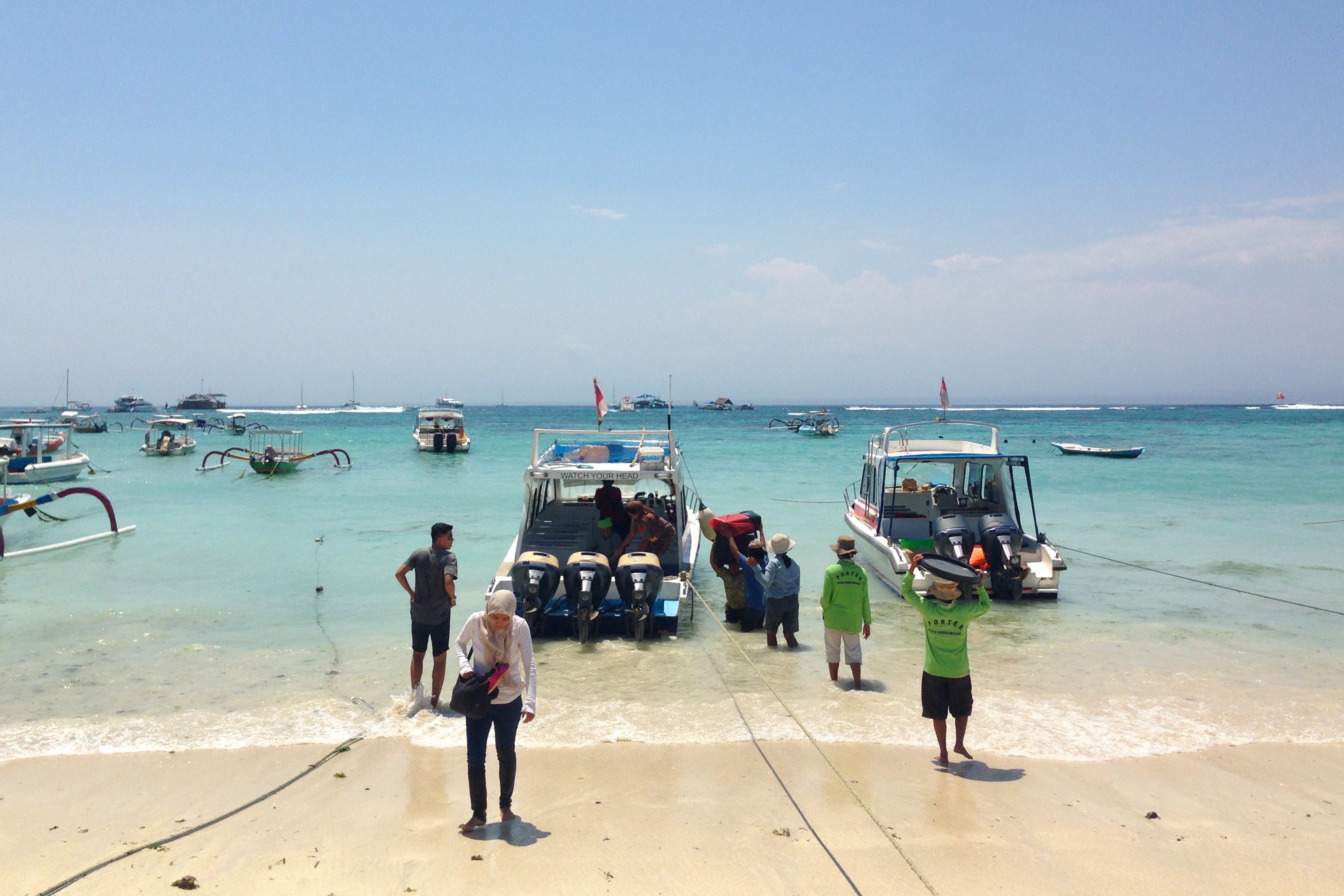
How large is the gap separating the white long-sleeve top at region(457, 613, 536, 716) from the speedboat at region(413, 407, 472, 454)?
45.9 m

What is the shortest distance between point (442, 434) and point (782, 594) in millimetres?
42916

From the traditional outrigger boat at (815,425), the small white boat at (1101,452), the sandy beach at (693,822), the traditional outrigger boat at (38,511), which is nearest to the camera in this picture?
the sandy beach at (693,822)

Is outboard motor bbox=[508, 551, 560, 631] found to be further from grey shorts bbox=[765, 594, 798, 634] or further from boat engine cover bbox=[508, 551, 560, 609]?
grey shorts bbox=[765, 594, 798, 634]

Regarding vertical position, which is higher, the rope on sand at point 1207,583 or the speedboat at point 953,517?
the speedboat at point 953,517

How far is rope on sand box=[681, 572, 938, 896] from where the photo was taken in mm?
4812

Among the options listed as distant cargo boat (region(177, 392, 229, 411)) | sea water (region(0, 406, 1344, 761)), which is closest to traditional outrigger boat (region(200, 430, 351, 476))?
sea water (region(0, 406, 1344, 761))

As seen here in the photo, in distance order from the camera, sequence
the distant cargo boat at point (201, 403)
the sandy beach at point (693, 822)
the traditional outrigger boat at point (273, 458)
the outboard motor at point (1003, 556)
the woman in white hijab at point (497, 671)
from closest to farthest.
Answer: the sandy beach at point (693, 822) → the woman in white hijab at point (497, 671) → the outboard motor at point (1003, 556) → the traditional outrigger boat at point (273, 458) → the distant cargo boat at point (201, 403)

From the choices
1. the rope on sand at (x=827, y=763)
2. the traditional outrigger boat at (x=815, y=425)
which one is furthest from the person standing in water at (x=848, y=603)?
the traditional outrigger boat at (x=815, y=425)

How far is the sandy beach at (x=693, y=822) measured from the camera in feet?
15.7

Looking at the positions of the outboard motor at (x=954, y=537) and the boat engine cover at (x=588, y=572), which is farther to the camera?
the outboard motor at (x=954, y=537)

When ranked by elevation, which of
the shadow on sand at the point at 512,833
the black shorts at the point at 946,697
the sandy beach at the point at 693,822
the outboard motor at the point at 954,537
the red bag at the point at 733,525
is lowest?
the sandy beach at the point at 693,822

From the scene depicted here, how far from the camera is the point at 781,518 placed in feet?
73.0

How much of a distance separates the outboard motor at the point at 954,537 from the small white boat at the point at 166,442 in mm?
47210

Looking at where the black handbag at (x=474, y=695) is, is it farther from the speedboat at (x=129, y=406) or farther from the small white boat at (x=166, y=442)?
the speedboat at (x=129, y=406)
